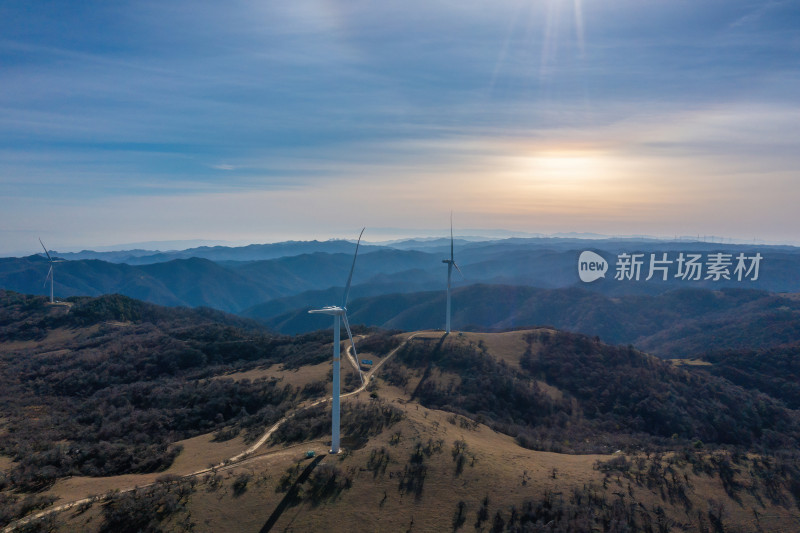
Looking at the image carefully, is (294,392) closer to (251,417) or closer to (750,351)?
(251,417)

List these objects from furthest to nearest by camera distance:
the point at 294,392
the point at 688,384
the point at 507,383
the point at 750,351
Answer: the point at 750,351, the point at 688,384, the point at 507,383, the point at 294,392

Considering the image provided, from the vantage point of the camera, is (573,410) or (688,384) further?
(688,384)

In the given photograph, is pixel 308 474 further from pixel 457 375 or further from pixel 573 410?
pixel 573 410

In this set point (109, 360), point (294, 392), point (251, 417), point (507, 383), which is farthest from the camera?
point (109, 360)

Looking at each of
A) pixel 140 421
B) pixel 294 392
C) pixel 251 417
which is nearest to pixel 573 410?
pixel 294 392

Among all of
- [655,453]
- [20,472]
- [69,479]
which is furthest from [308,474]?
[655,453]

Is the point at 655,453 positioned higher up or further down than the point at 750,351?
higher up

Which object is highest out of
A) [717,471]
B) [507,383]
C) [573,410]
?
[717,471]
